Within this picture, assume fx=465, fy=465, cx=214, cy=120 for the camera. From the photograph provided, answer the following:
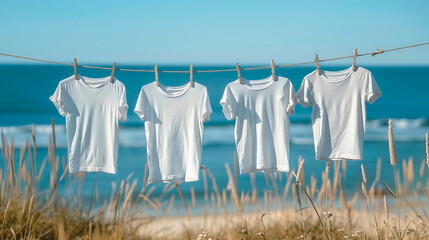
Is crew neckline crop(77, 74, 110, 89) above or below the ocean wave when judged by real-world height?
above

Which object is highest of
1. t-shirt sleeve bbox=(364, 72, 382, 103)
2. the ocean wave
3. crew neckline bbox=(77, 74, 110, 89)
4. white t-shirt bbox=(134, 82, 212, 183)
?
crew neckline bbox=(77, 74, 110, 89)

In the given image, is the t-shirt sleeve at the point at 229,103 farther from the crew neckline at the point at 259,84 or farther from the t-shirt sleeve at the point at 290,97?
the t-shirt sleeve at the point at 290,97

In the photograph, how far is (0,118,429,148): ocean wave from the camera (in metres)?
11.8

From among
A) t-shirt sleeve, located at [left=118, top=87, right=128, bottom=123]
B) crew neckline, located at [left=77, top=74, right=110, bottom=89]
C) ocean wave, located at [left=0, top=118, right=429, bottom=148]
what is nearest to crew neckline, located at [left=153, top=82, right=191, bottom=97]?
t-shirt sleeve, located at [left=118, top=87, right=128, bottom=123]

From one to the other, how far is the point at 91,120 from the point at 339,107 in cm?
184

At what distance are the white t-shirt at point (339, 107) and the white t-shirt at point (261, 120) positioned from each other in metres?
0.17

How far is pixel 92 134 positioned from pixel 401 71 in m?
28.5

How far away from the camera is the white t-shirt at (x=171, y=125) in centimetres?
340

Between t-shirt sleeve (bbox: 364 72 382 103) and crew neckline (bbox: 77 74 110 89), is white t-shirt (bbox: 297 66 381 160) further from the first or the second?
crew neckline (bbox: 77 74 110 89)

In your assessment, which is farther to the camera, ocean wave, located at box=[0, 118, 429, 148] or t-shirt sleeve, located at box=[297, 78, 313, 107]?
ocean wave, located at box=[0, 118, 429, 148]

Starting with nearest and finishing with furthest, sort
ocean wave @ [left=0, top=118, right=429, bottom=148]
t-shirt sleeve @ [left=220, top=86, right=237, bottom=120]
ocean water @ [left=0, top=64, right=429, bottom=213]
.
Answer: t-shirt sleeve @ [left=220, top=86, right=237, bottom=120], ocean water @ [left=0, top=64, right=429, bottom=213], ocean wave @ [left=0, top=118, right=429, bottom=148]

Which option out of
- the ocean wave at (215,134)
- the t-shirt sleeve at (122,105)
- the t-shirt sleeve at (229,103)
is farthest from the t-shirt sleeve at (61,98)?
the ocean wave at (215,134)

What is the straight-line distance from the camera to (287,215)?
4055 millimetres

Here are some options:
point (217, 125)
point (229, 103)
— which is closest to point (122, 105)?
point (229, 103)
